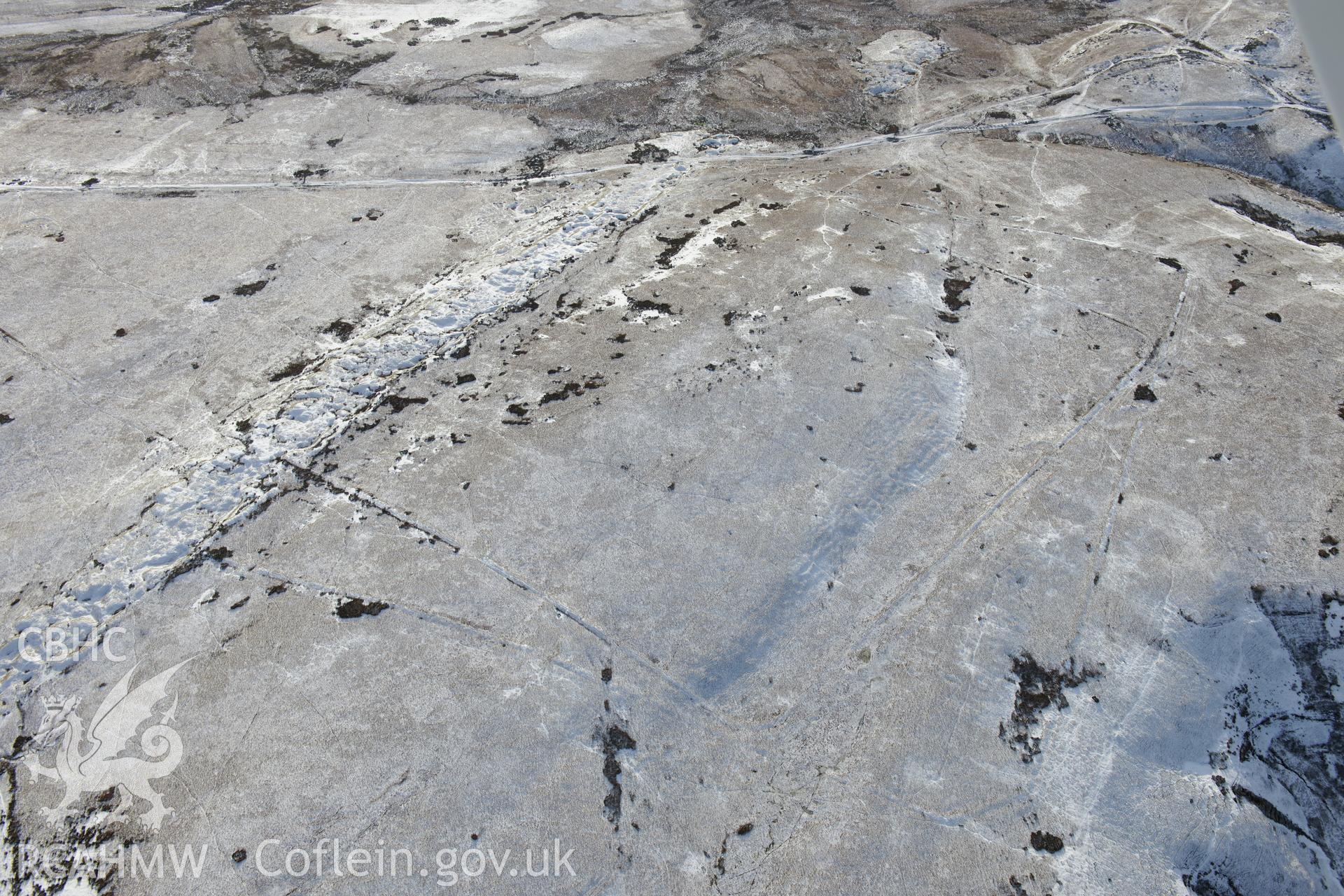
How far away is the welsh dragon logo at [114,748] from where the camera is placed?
3.65 m

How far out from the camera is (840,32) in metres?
10.4

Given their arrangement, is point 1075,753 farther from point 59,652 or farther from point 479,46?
point 479,46

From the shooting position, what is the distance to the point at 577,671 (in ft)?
13.5

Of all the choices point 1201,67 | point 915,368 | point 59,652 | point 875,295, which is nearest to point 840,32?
point 1201,67

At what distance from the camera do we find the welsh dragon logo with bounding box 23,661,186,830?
12.0ft

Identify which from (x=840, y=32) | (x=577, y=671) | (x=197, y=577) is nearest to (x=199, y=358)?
(x=197, y=577)

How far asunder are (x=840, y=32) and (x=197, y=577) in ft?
33.3

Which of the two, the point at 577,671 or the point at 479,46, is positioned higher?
the point at 479,46

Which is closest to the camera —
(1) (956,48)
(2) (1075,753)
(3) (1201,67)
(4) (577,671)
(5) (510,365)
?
(2) (1075,753)

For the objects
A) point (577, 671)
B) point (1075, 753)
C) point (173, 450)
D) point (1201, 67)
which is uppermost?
point (1201, 67)

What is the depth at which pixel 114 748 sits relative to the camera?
3803 mm

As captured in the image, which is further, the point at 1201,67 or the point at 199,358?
the point at 1201,67

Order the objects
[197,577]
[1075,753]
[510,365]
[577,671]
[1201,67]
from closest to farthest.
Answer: [1075,753]
[577,671]
[197,577]
[510,365]
[1201,67]

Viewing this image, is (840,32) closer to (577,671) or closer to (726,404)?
(726,404)
